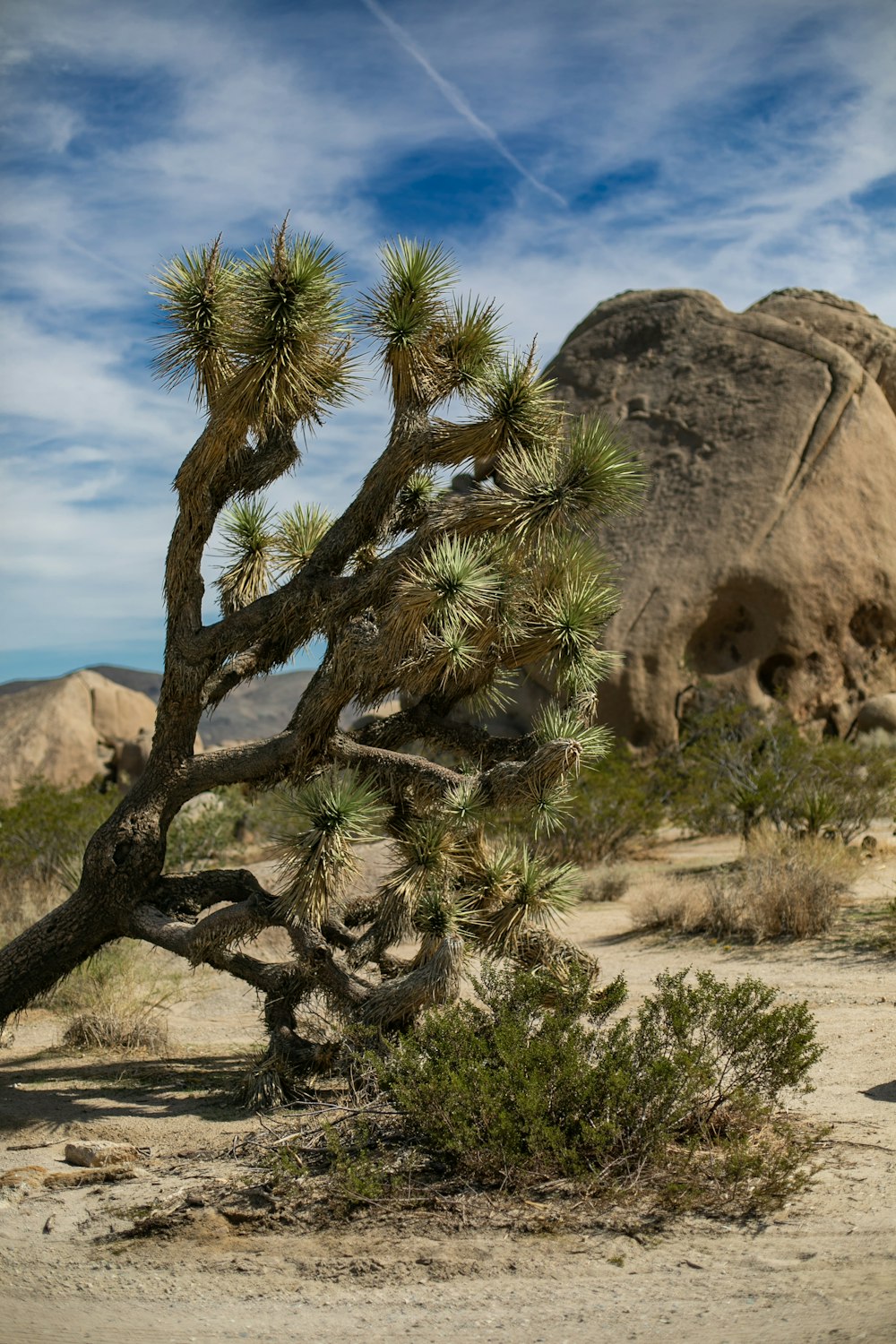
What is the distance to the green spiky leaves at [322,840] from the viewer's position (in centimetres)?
629

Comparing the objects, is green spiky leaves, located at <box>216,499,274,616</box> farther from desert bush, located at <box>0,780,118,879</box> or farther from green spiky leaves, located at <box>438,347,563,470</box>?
desert bush, located at <box>0,780,118,879</box>

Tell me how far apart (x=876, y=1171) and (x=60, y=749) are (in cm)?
2298

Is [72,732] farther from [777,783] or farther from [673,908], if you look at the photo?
[673,908]

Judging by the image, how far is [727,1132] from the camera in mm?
5352

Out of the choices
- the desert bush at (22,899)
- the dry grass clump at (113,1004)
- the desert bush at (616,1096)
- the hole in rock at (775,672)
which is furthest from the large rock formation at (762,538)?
the desert bush at (616,1096)

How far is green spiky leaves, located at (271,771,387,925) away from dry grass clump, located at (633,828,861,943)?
521cm

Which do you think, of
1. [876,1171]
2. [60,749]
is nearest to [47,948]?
[876,1171]

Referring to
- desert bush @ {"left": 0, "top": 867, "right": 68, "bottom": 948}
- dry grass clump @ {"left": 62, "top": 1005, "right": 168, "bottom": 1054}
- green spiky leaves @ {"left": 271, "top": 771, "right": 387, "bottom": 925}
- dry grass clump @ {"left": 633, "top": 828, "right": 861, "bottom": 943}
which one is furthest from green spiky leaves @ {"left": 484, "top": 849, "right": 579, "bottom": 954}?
desert bush @ {"left": 0, "top": 867, "right": 68, "bottom": 948}

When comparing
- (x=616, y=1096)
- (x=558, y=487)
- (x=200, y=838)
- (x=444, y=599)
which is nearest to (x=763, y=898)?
(x=558, y=487)

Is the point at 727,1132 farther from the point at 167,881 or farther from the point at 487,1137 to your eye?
the point at 167,881

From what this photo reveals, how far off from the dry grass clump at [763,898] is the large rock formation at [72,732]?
15399mm

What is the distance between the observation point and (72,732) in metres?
26.5

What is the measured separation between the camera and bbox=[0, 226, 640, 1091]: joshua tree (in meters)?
6.64

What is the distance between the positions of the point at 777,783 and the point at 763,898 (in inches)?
161
